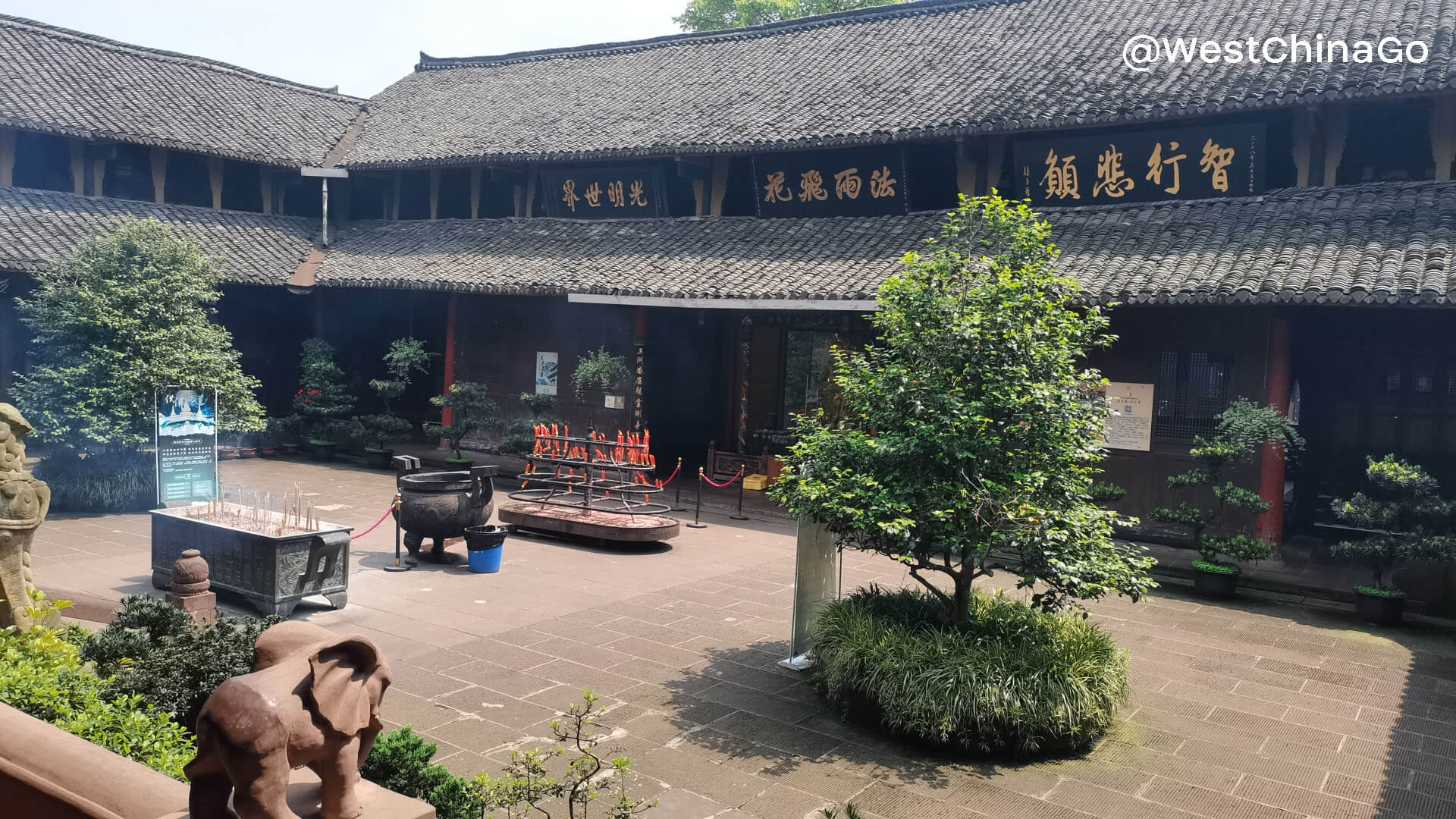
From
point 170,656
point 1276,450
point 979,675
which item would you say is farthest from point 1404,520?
point 170,656

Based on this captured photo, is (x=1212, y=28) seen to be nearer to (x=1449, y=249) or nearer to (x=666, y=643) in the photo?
(x=1449, y=249)

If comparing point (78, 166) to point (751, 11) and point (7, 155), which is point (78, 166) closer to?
point (7, 155)

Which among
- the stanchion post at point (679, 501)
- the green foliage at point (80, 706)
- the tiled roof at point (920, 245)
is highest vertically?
the tiled roof at point (920, 245)

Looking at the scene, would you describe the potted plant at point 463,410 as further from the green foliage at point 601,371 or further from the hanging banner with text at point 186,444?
the hanging banner with text at point 186,444

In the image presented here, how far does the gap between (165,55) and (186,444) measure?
12629 millimetres

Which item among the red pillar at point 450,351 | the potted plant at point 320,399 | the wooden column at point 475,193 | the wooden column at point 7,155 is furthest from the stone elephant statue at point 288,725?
the wooden column at point 7,155

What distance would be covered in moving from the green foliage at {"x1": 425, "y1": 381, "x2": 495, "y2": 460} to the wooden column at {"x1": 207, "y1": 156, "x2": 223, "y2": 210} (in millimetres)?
6419

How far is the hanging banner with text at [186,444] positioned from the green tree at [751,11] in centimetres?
2090

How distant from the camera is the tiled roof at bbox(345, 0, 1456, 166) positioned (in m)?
12.7

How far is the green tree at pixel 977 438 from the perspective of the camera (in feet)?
20.6

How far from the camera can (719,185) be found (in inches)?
665

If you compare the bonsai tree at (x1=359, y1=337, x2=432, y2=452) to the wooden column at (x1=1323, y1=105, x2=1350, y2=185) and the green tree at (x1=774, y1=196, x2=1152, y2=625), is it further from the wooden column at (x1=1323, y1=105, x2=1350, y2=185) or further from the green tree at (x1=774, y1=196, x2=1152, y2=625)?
the wooden column at (x1=1323, y1=105, x2=1350, y2=185)

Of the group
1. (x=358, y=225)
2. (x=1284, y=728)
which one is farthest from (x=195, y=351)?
(x=1284, y=728)

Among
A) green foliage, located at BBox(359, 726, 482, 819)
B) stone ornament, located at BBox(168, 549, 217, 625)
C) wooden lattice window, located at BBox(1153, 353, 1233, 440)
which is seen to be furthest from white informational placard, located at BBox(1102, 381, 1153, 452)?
green foliage, located at BBox(359, 726, 482, 819)
